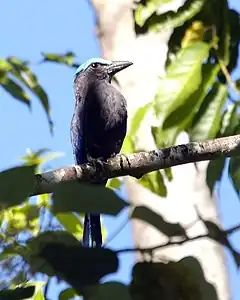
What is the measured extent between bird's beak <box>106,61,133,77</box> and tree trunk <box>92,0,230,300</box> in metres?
0.03

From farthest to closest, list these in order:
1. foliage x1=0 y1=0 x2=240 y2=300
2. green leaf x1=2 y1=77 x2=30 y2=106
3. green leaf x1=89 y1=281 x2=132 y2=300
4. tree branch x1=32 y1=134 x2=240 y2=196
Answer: green leaf x1=2 y1=77 x2=30 y2=106 → tree branch x1=32 y1=134 x2=240 y2=196 → foliage x1=0 y1=0 x2=240 y2=300 → green leaf x1=89 y1=281 x2=132 y2=300

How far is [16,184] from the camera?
2.66 feet

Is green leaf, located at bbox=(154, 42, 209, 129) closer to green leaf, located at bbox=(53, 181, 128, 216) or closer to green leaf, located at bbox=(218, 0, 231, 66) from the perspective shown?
green leaf, located at bbox=(218, 0, 231, 66)

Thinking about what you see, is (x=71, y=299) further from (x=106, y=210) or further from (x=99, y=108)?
(x=99, y=108)

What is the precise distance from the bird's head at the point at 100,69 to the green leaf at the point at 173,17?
1.35m

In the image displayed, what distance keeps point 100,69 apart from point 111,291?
384 centimetres

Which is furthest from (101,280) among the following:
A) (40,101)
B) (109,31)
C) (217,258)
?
(109,31)

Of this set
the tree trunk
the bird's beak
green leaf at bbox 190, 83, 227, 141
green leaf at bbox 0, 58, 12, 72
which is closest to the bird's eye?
Result: the bird's beak

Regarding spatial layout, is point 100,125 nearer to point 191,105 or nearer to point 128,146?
point 128,146

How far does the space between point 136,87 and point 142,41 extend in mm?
268

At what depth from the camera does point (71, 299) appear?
100 centimetres

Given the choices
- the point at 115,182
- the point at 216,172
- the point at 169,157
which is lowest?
the point at 115,182

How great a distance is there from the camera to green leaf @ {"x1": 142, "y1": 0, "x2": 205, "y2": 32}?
2398 mm

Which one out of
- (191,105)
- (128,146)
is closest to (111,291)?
(191,105)
